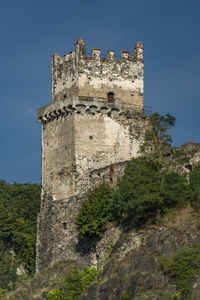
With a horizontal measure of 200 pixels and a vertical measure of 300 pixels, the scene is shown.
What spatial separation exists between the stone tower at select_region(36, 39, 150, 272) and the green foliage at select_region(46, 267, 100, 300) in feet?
18.5

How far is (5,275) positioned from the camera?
245 feet

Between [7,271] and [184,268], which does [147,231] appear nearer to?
[184,268]

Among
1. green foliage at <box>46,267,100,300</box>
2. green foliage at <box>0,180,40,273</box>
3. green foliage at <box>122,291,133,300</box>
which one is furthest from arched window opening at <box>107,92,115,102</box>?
green foliage at <box>122,291,133,300</box>

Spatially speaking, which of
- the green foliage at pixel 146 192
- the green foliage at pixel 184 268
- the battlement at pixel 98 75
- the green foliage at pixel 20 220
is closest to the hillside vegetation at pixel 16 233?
the green foliage at pixel 20 220

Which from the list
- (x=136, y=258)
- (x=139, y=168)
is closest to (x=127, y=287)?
(x=136, y=258)

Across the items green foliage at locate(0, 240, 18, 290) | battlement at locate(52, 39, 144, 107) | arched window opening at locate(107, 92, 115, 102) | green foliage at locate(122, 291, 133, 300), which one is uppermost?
battlement at locate(52, 39, 144, 107)

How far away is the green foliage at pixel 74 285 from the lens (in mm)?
57438

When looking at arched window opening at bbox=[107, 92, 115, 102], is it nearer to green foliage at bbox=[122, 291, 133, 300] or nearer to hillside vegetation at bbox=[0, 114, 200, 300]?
hillside vegetation at bbox=[0, 114, 200, 300]

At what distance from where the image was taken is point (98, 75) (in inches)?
2857

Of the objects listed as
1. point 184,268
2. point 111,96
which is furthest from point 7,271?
point 184,268

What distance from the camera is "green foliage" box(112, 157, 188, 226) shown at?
56.0m

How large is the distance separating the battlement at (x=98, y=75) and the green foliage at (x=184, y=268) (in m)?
24.3

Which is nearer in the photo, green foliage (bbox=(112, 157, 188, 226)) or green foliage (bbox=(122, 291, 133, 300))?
green foliage (bbox=(122, 291, 133, 300))

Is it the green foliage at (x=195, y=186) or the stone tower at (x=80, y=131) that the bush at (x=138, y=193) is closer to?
the green foliage at (x=195, y=186)
